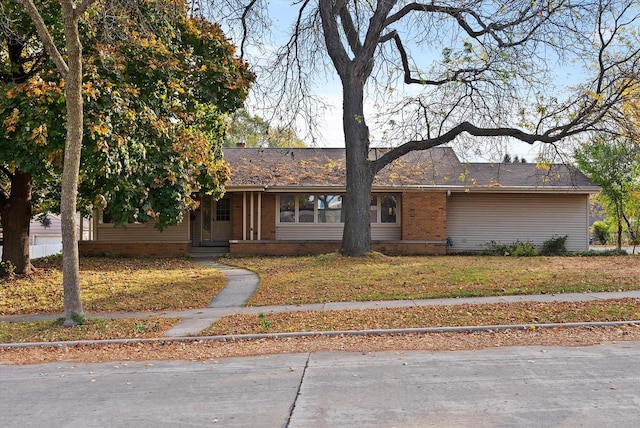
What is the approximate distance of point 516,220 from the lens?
22.8 meters

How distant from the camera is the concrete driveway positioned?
4.80m

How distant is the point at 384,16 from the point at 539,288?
31.9ft

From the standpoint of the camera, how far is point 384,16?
17.1m

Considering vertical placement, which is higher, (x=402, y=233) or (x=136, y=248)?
(x=402, y=233)

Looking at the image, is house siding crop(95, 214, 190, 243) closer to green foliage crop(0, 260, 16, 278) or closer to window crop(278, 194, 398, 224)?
window crop(278, 194, 398, 224)

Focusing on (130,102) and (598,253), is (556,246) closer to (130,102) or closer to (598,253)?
(598,253)

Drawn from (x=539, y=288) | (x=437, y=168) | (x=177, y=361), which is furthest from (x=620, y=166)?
(x=177, y=361)

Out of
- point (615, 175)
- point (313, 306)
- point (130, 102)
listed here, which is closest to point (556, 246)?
point (615, 175)

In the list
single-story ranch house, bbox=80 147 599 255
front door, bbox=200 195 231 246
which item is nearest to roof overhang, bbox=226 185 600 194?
single-story ranch house, bbox=80 147 599 255

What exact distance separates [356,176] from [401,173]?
5.82 metres

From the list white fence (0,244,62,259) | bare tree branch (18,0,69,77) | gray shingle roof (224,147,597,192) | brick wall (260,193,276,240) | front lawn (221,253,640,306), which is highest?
bare tree branch (18,0,69,77)

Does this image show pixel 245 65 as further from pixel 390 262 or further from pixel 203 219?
pixel 203 219

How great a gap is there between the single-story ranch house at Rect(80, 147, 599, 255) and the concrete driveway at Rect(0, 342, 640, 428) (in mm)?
14508

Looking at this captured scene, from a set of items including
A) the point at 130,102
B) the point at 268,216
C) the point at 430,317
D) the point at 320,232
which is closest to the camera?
the point at 430,317
